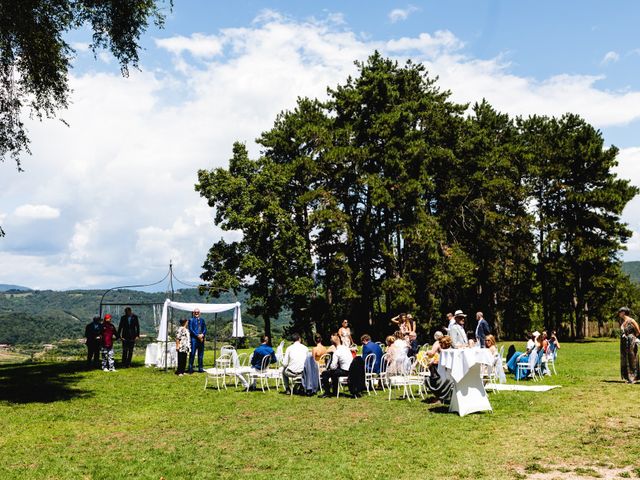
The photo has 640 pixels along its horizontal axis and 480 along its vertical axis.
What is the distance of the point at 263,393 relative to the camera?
14.1m

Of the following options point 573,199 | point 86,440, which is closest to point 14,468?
point 86,440

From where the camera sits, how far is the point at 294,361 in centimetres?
1374

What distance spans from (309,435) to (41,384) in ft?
32.5

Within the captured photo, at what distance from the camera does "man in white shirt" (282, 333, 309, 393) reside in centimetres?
1366

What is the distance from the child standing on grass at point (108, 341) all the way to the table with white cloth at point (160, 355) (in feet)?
5.09

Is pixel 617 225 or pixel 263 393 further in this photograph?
pixel 617 225

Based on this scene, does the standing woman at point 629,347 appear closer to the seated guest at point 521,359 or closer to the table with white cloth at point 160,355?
the seated guest at point 521,359

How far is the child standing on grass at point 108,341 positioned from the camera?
1845cm

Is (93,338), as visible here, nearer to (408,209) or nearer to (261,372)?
(261,372)

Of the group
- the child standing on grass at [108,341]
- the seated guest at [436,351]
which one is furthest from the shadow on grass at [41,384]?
the seated guest at [436,351]

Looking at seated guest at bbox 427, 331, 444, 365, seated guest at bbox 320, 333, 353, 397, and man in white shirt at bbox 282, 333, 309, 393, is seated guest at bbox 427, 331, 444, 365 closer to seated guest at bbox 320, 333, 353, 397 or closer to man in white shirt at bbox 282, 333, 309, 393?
A: seated guest at bbox 320, 333, 353, 397

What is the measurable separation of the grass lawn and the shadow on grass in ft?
0.44

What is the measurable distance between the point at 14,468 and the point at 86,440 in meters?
1.70

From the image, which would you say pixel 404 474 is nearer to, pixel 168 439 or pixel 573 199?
pixel 168 439
